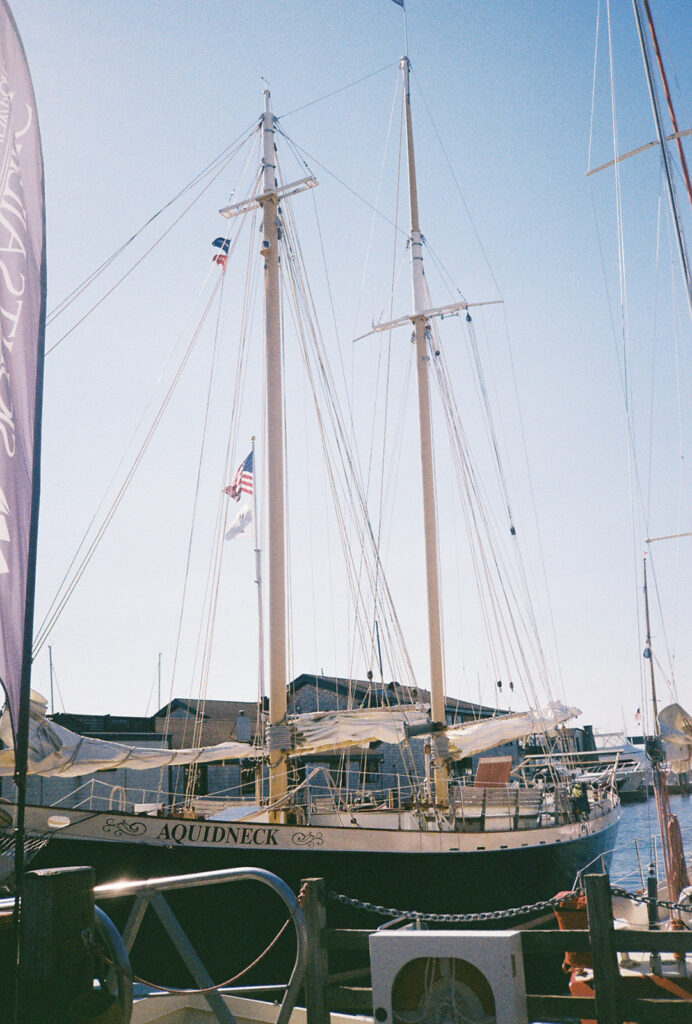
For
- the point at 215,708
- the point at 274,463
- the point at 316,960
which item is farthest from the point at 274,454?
the point at 215,708

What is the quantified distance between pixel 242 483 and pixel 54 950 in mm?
20938

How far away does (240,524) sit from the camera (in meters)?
24.0

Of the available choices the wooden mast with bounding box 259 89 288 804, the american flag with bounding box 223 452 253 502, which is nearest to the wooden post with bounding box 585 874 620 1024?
the wooden mast with bounding box 259 89 288 804

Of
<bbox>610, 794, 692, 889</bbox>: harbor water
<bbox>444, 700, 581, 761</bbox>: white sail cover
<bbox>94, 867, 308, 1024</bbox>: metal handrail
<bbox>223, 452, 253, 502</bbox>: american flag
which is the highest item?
<bbox>223, 452, 253, 502</bbox>: american flag

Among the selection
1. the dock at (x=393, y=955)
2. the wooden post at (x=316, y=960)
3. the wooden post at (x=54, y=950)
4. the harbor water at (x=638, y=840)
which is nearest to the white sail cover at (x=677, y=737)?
the harbor water at (x=638, y=840)

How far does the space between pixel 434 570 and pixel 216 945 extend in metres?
12.8

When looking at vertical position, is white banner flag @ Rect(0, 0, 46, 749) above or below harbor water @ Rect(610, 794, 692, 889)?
above

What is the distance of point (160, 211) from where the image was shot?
1822 cm

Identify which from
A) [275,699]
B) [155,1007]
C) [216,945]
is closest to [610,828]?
[275,699]

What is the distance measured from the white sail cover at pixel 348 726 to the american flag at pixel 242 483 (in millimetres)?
9097

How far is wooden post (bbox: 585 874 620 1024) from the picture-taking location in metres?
5.67

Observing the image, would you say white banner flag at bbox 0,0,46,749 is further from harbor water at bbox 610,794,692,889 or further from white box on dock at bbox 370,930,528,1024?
harbor water at bbox 610,794,692,889

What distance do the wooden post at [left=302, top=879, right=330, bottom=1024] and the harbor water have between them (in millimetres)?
15796

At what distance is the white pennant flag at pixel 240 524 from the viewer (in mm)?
23766
